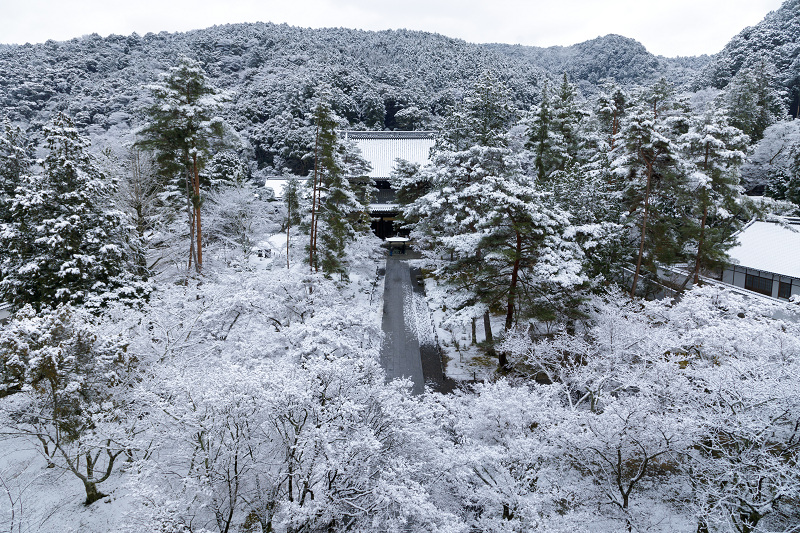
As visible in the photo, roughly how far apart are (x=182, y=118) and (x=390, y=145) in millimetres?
28764

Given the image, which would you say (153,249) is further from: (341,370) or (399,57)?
(399,57)

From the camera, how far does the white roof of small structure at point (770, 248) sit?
60.3 feet

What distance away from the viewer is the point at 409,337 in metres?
19.5

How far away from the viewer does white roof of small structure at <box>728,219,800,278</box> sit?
60.3 feet

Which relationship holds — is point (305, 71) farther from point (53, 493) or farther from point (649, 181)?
point (53, 493)

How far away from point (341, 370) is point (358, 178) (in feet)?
59.3

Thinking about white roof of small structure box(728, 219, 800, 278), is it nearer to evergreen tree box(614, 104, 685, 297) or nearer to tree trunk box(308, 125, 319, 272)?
evergreen tree box(614, 104, 685, 297)

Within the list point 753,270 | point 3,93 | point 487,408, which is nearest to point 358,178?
point 487,408

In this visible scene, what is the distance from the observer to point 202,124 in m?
14.6

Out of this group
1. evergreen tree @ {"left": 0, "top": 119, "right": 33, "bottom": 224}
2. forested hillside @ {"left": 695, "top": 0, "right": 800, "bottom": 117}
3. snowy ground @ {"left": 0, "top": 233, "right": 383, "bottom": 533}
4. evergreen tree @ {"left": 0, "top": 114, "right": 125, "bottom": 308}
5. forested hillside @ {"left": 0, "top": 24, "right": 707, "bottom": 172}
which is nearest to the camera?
snowy ground @ {"left": 0, "top": 233, "right": 383, "bottom": 533}

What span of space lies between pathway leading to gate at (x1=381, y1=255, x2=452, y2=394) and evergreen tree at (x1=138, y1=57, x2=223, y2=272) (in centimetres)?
1005

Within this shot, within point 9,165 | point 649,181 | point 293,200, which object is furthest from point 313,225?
point 649,181

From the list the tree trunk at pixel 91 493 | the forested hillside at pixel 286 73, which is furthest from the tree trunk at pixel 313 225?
the forested hillside at pixel 286 73

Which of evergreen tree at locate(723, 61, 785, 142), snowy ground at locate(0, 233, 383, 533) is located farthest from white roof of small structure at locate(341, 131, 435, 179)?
snowy ground at locate(0, 233, 383, 533)
